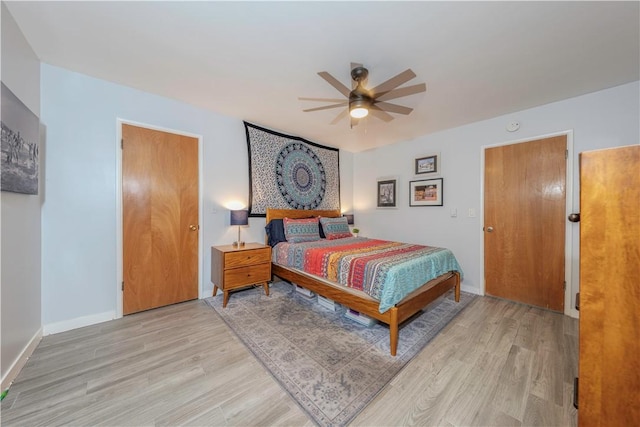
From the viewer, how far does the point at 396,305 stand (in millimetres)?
1995

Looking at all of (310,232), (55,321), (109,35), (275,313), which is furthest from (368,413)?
(109,35)

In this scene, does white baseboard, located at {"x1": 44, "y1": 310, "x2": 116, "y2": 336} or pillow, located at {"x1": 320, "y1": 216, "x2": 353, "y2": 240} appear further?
pillow, located at {"x1": 320, "y1": 216, "x2": 353, "y2": 240}

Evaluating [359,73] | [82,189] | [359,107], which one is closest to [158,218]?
[82,189]

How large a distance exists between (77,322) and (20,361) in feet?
2.01

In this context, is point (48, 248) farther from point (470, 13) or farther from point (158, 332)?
point (470, 13)

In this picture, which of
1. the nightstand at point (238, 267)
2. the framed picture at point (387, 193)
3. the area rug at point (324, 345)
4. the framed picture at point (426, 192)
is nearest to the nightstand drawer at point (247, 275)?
the nightstand at point (238, 267)

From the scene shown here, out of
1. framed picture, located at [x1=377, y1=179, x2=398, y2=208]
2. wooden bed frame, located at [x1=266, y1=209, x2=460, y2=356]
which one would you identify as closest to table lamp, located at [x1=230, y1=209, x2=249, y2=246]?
wooden bed frame, located at [x1=266, y1=209, x2=460, y2=356]

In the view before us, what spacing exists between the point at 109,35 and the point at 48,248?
76.1 inches

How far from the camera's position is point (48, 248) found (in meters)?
2.15

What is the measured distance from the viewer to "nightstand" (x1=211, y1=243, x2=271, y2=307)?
2766mm

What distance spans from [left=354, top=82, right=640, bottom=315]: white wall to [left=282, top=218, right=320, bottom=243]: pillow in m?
1.60

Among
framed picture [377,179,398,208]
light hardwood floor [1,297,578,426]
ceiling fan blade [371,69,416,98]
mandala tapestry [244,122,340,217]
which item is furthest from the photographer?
framed picture [377,179,398,208]

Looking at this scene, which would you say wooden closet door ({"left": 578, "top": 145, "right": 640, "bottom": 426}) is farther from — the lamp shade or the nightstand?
the lamp shade

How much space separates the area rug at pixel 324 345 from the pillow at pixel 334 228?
1.06 m
